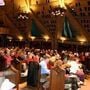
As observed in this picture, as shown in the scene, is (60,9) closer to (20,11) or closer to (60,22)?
(60,22)

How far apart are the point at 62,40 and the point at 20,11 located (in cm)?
469

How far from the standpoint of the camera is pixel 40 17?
20906 mm

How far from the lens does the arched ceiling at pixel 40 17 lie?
1819 centimetres

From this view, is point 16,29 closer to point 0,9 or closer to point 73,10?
point 0,9

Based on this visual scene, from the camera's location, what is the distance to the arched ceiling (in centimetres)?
1819

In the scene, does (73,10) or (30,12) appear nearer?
(73,10)

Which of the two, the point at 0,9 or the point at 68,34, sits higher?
the point at 0,9

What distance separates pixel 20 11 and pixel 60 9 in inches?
209

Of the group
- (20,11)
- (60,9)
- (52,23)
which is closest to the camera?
(60,9)

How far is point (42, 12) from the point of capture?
67.5 ft

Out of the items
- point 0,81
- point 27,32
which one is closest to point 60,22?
point 27,32

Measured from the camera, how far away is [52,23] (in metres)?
20.3

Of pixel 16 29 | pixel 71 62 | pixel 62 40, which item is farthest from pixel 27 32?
pixel 71 62

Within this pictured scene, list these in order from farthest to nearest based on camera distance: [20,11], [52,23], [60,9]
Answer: [20,11] → [52,23] → [60,9]
